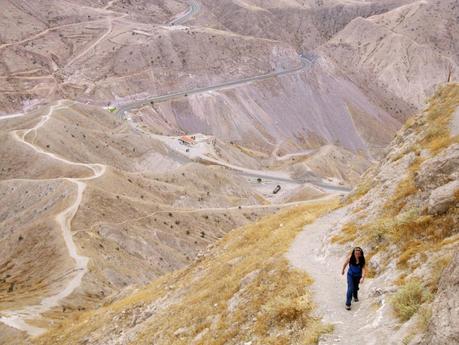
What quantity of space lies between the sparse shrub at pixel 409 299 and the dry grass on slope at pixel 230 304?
2.43 m

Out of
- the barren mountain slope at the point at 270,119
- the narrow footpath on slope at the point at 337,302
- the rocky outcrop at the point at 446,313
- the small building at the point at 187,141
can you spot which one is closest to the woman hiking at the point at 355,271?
the narrow footpath on slope at the point at 337,302

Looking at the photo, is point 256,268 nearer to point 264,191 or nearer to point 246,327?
point 246,327

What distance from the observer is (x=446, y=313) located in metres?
10.7

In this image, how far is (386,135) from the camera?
195125 mm

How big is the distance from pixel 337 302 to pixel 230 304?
5886 mm

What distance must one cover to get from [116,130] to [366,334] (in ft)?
394

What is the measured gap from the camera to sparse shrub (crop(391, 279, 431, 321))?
43.4 feet

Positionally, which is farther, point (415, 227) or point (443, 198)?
point (415, 227)

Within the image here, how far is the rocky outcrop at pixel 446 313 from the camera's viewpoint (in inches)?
402

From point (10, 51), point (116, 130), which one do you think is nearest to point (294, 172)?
point (116, 130)

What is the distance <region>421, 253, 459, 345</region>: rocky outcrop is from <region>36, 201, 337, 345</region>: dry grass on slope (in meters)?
4.55

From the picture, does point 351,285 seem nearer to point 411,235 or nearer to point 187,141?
A: point 411,235

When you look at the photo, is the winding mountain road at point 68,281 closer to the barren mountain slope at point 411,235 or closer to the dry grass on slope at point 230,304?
the dry grass on slope at point 230,304

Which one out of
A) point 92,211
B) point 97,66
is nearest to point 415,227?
point 92,211
